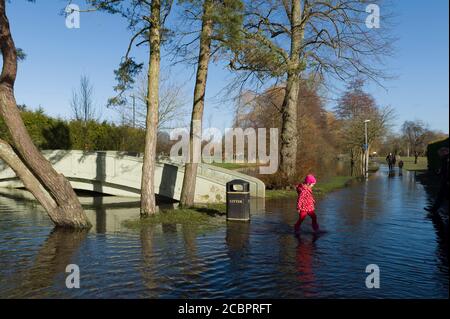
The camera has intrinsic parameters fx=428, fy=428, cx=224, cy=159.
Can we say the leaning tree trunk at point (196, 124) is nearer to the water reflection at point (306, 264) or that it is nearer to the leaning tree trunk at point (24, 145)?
the leaning tree trunk at point (24, 145)

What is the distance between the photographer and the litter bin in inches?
448

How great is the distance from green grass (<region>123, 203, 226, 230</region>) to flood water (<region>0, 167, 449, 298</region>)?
0.39 meters

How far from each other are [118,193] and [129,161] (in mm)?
2139

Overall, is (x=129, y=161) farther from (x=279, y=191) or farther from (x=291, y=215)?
(x=291, y=215)

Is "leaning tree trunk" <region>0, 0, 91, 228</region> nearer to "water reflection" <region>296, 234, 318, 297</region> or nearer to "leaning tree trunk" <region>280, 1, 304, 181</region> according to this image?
"water reflection" <region>296, 234, 318, 297</region>

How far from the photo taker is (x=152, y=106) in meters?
11.6

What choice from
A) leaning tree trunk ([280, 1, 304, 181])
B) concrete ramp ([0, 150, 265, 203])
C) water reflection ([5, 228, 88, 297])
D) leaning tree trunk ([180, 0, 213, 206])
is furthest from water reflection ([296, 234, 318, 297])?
leaning tree trunk ([280, 1, 304, 181])

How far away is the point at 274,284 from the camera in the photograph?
605 centimetres

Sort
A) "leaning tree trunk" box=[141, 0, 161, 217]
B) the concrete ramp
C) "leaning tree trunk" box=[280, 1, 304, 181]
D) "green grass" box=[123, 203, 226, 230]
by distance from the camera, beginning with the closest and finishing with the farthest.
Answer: "green grass" box=[123, 203, 226, 230], "leaning tree trunk" box=[141, 0, 161, 217], the concrete ramp, "leaning tree trunk" box=[280, 1, 304, 181]

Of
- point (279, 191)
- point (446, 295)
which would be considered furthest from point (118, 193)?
point (446, 295)

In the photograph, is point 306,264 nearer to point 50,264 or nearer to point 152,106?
point 50,264

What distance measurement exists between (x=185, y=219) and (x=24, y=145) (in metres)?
4.41

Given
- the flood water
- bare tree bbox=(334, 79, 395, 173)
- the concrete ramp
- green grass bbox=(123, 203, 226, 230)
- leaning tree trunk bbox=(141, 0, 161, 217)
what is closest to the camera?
the flood water
